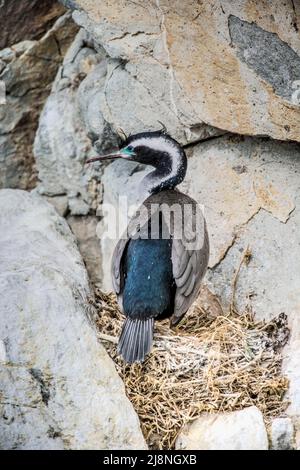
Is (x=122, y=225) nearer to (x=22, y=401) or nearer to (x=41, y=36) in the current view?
(x=41, y=36)

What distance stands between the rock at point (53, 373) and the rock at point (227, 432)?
26 centimetres

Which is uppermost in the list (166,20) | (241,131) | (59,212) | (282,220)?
(166,20)

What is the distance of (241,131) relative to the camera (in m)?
6.09

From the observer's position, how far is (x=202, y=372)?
5535 millimetres

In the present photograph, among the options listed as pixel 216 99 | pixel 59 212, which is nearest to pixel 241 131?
pixel 216 99

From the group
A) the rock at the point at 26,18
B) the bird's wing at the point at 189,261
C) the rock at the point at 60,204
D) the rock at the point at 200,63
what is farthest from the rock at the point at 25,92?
the bird's wing at the point at 189,261

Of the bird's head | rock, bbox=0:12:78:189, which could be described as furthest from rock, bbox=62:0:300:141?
rock, bbox=0:12:78:189

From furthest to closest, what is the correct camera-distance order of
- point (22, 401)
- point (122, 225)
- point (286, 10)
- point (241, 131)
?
point (122, 225) < point (241, 131) < point (286, 10) < point (22, 401)

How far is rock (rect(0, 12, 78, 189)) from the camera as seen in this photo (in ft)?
23.4

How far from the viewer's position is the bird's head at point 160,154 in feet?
20.2

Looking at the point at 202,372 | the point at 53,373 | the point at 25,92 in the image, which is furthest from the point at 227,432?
the point at 25,92

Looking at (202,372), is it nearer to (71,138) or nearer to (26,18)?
(71,138)

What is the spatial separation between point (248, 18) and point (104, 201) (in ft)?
5.94

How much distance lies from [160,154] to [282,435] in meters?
1.92
